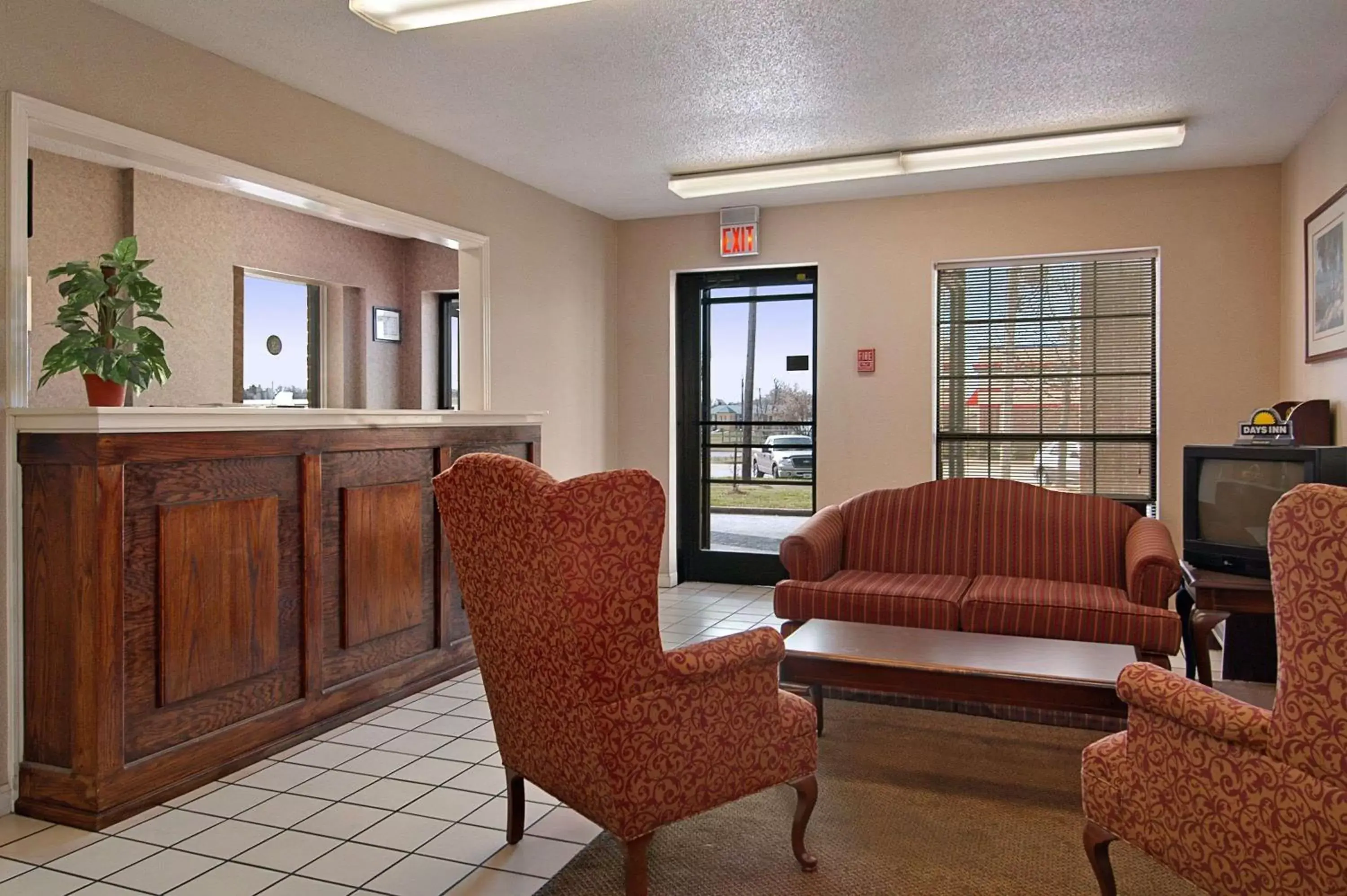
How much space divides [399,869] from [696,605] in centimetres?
364

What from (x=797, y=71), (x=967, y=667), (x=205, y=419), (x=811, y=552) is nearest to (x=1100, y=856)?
(x=967, y=667)

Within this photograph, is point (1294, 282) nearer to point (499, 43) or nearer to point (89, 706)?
point (499, 43)

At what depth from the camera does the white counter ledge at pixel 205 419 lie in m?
2.80

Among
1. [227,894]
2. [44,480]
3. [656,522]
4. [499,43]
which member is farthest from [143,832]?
[499,43]

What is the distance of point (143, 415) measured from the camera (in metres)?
2.90

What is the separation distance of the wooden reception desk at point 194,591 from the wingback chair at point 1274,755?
2.76m

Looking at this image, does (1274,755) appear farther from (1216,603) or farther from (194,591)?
(194,591)

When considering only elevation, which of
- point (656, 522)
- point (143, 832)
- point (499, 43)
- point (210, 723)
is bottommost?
point (143, 832)

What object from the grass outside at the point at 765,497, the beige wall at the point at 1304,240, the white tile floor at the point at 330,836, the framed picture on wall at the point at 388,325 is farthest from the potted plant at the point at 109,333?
the beige wall at the point at 1304,240

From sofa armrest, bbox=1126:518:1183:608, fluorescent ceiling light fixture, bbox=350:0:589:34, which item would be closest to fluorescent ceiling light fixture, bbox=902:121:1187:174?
sofa armrest, bbox=1126:518:1183:608

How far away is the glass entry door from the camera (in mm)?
6562

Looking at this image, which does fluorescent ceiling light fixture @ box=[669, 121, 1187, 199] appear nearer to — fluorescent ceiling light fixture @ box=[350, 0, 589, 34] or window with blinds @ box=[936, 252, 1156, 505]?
window with blinds @ box=[936, 252, 1156, 505]

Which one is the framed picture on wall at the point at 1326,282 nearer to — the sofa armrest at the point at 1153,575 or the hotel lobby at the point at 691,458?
the hotel lobby at the point at 691,458

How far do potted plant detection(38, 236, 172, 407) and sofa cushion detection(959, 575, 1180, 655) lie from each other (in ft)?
10.5
